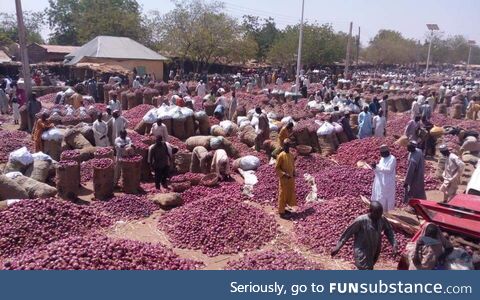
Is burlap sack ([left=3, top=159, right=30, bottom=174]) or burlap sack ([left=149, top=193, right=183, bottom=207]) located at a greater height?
burlap sack ([left=3, top=159, right=30, bottom=174])

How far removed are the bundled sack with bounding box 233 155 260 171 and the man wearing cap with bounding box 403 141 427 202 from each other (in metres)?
3.62

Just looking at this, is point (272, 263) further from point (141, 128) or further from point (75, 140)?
point (141, 128)

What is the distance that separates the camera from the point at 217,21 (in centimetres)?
3838

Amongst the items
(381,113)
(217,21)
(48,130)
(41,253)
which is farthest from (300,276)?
(217,21)

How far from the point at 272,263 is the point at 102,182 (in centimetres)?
424

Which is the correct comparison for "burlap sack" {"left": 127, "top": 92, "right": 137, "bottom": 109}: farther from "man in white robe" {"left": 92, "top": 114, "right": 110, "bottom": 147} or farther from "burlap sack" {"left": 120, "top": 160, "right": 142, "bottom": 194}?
"burlap sack" {"left": 120, "top": 160, "right": 142, "bottom": 194}

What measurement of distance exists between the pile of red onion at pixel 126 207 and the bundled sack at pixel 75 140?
2.74 meters

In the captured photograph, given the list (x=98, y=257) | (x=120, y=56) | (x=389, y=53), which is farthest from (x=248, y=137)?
(x=389, y=53)

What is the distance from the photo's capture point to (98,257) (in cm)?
502

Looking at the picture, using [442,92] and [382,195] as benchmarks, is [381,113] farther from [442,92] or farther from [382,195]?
[442,92]

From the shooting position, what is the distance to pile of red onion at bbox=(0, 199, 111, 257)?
623 centimetres

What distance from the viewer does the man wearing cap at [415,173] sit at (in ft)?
25.2

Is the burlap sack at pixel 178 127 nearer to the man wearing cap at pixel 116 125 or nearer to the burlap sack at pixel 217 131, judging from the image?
the burlap sack at pixel 217 131

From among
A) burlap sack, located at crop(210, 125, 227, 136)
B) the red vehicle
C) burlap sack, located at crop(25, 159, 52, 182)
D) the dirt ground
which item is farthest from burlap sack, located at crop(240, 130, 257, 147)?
the red vehicle
